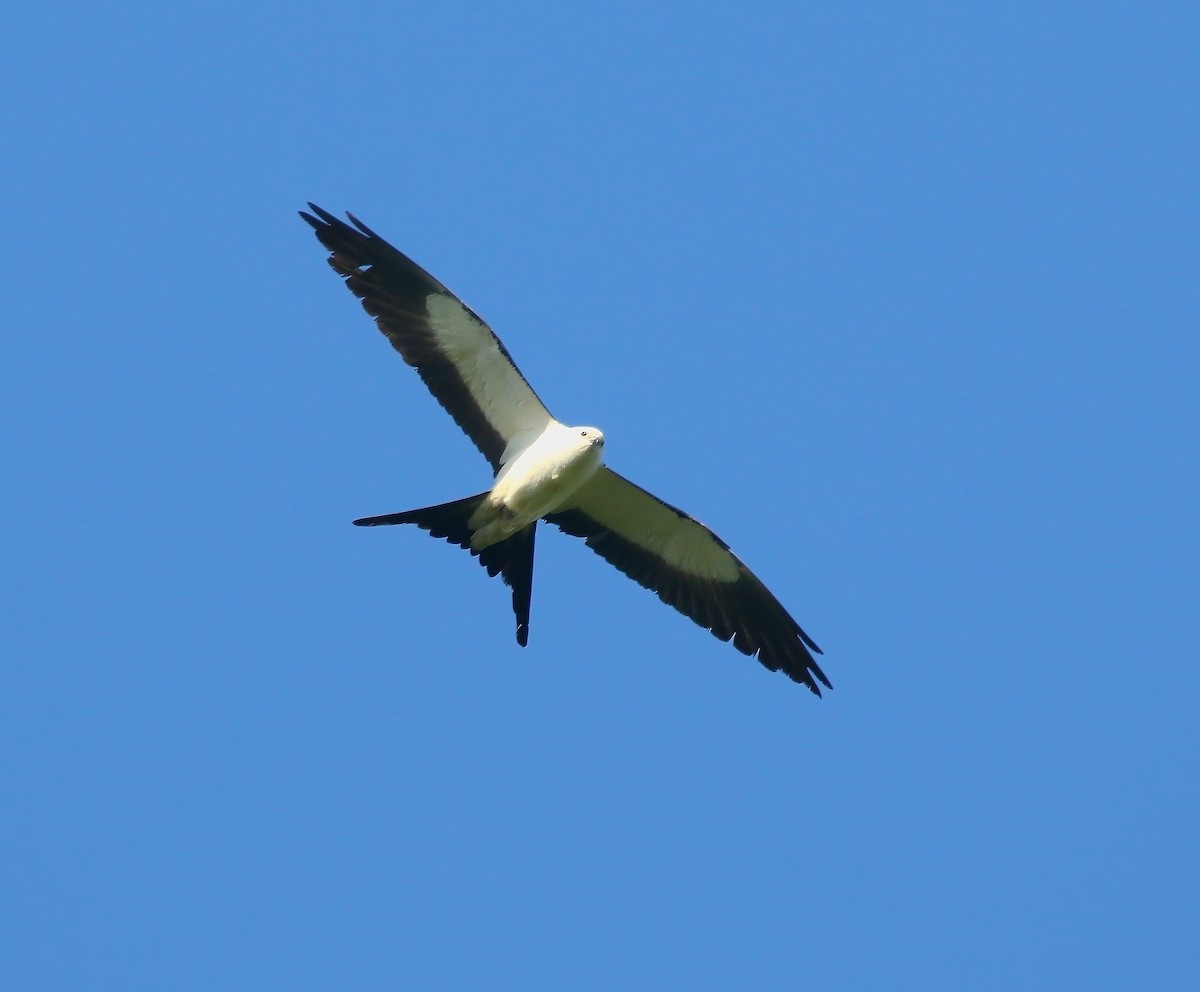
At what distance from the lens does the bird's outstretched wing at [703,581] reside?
44.3 ft

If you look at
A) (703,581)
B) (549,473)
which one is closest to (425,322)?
(549,473)

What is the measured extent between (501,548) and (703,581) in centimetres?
200

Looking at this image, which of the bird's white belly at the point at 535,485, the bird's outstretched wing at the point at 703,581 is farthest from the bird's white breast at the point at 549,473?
the bird's outstretched wing at the point at 703,581

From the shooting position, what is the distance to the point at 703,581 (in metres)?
13.6

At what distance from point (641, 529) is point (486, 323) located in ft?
7.72

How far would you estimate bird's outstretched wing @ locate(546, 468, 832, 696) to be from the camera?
13492mm

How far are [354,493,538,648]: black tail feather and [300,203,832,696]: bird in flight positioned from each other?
0.01 meters

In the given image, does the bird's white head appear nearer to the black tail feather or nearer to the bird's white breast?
the bird's white breast

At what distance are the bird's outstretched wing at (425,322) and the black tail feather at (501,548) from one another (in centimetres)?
67

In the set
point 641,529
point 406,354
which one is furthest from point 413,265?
point 641,529

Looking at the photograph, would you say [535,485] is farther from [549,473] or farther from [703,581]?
[703,581]

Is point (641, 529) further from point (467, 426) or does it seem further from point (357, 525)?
point (357, 525)

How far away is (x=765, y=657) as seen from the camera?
44.5 feet

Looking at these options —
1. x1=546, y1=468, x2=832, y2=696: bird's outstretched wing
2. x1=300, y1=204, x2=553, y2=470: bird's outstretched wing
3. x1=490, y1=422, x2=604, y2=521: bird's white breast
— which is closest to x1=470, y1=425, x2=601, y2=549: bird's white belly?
x1=490, y1=422, x2=604, y2=521: bird's white breast
